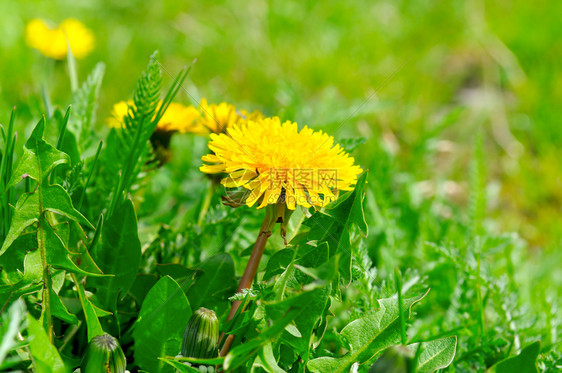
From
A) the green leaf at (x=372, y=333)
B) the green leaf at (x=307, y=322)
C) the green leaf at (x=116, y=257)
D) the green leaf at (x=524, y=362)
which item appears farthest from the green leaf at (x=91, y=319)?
the green leaf at (x=524, y=362)

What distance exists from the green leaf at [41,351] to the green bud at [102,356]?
0.14ft

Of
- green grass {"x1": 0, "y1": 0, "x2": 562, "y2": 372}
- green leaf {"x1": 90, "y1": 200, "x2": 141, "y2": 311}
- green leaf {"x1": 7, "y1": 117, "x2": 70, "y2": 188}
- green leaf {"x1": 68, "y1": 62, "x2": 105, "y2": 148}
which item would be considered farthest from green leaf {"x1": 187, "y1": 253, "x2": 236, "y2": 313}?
green leaf {"x1": 68, "y1": 62, "x2": 105, "y2": 148}

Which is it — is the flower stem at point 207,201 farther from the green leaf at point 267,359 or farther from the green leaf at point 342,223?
the green leaf at point 267,359

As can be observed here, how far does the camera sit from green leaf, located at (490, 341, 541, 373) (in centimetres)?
98

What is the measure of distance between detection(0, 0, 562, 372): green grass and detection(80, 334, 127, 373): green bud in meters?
0.08

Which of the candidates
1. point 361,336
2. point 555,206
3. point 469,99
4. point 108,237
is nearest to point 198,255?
point 108,237

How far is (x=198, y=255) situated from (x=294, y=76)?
5.92 ft

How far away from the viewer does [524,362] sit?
3.25 ft

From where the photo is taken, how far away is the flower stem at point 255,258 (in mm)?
995

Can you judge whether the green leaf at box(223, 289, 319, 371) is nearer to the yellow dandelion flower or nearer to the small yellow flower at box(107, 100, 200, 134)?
the yellow dandelion flower

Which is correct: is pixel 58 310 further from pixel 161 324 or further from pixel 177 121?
pixel 177 121

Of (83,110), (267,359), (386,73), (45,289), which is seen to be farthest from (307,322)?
(386,73)

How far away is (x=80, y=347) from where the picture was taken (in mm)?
1117

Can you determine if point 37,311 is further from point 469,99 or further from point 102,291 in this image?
point 469,99
